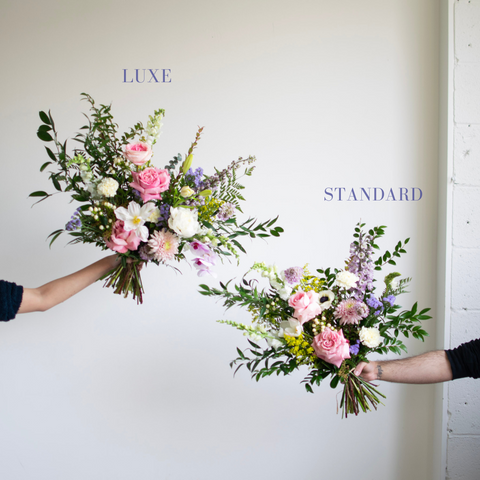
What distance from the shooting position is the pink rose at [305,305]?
1.09 metres

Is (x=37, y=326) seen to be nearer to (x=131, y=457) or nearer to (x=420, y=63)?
(x=131, y=457)

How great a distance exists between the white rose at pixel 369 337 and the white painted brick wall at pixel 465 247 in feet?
2.91

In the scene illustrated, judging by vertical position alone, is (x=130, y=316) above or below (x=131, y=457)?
above

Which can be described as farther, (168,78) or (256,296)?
(168,78)

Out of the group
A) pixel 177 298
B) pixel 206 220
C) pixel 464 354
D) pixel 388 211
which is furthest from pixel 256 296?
pixel 388 211

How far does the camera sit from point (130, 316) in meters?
1.84

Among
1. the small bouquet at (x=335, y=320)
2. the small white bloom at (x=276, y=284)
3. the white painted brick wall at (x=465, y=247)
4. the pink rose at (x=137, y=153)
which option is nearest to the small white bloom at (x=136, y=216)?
the pink rose at (x=137, y=153)

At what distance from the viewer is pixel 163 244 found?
3.63 feet

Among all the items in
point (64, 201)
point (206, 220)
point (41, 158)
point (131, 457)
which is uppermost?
point (41, 158)

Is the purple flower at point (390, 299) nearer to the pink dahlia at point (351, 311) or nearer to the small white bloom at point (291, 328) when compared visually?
the pink dahlia at point (351, 311)

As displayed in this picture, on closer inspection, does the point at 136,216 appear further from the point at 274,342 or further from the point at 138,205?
the point at 274,342

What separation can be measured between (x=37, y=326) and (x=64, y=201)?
2.16ft

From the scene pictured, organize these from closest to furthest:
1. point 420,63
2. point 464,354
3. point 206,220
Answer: point 206,220 < point 464,354 < point 420,63

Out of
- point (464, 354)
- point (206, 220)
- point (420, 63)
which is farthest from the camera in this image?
point (420, 63)
